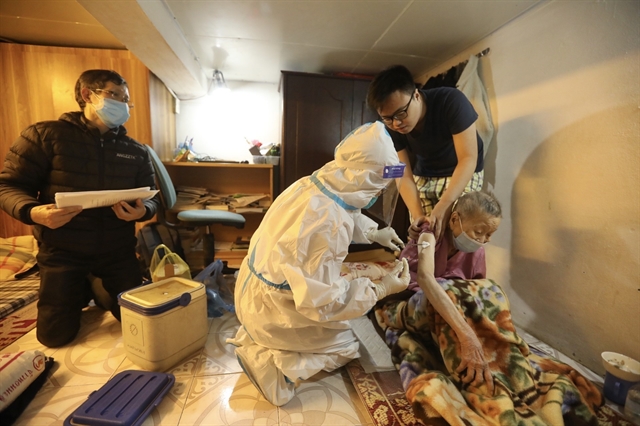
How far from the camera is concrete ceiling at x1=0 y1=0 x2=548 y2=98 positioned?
157 centimetres

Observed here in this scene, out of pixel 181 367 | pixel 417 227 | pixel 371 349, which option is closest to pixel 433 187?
pixel 417 227

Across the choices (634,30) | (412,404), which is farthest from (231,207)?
(634,30)

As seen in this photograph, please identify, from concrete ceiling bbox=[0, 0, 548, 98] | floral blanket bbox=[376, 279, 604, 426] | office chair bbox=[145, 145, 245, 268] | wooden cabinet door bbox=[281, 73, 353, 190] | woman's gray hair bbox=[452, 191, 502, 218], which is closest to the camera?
floral blanket bbox=[376, 279, 604, 426]

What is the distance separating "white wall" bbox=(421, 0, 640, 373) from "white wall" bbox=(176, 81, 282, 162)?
1982 millimetres

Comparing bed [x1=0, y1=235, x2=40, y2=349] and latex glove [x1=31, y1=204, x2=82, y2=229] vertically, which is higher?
latex glove [x1=31, y1=204, x2=82, y2=229]

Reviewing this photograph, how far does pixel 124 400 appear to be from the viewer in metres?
0.97

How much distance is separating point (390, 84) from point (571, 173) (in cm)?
96

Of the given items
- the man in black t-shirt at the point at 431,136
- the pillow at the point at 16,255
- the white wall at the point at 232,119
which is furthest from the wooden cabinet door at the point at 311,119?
the pillow at the point at 16,255

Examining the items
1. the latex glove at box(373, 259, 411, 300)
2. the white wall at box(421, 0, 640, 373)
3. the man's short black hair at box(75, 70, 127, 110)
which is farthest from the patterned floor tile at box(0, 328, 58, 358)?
the white wall at box(421, 0, 640, 373)

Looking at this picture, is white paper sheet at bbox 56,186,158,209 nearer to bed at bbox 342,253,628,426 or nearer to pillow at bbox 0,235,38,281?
bed at bbox 342,253,628,426

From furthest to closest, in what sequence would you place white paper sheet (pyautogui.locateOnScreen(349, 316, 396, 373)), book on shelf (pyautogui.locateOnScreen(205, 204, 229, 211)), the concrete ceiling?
book on shelf (pyautogui.locateOnScreen(205, 204, 229, 211)) → the concrete ceiling → white paper sheet (pyautogui.locateOnScreen(349, 316, 396, 373))

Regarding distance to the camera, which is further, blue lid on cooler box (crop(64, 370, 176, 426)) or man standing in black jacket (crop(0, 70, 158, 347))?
man standing in black jacket (crop(0, 70, 158, 347))

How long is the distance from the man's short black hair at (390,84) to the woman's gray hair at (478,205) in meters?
0.51

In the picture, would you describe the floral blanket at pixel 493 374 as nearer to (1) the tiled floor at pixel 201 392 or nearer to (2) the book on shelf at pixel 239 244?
(1) the tiled floor at pixel 201 392
